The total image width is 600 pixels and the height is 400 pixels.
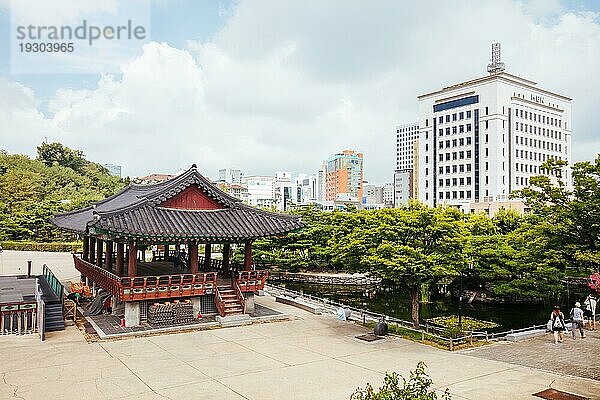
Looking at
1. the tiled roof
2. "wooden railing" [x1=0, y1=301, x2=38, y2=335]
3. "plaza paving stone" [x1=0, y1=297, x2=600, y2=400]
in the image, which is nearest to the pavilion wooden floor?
the tiled roof

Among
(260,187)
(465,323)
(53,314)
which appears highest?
(260,187)

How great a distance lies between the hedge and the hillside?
10.4 ft

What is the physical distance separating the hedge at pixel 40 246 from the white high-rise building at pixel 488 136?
53035mm

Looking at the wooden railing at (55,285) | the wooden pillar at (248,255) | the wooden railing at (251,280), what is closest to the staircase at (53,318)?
the wooden railing at (55,285)

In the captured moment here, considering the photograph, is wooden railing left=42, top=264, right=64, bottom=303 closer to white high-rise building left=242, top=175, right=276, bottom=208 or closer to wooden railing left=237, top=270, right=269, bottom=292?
wooden railing left=237, top=270, right=269, bottom=292

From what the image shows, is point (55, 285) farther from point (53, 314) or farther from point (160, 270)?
point (160, 270)

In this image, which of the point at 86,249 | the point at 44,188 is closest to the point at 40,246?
the point at 44,188

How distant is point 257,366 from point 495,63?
251 ft

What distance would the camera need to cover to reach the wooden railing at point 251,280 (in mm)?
26344

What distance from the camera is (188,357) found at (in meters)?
18.7

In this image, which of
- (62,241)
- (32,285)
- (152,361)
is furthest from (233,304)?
(62,241)

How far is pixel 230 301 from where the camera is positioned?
25.8 meters

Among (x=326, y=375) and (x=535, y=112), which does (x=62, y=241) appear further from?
(x=535, y=112)

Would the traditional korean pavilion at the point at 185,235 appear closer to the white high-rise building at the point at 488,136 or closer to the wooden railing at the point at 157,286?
the wooden railing at the point at 157,286
